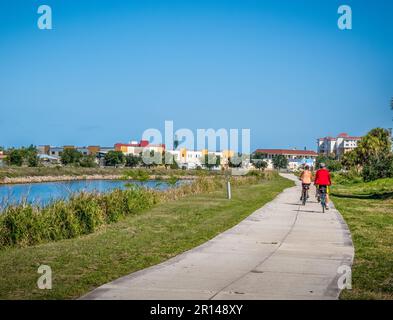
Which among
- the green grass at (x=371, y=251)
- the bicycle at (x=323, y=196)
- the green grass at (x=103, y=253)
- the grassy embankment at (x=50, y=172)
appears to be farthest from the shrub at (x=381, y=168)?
the grassy embankment at (x=50, y=172)

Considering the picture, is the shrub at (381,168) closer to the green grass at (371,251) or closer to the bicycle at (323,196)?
the green grass at (371,251)

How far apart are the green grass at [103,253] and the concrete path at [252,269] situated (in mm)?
427

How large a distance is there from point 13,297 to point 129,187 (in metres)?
15.3

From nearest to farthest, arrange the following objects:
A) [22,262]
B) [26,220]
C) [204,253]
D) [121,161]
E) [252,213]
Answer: [22,262] → [204,253] → [26,220] → [252,213] → [121,161]

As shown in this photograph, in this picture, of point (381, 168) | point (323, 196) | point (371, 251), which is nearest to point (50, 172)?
point (381, 168)

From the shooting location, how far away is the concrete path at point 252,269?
6801 mm

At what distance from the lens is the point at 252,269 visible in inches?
331

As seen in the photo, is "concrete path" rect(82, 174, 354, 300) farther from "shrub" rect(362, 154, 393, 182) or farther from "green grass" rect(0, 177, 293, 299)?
"shrub" rect(362, 154, 393, 182)

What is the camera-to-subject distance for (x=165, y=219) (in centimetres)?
1588

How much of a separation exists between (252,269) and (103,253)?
3047 millimetres

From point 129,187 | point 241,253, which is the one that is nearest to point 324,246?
point 241,253

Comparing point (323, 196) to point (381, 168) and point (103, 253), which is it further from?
point (381, 168)

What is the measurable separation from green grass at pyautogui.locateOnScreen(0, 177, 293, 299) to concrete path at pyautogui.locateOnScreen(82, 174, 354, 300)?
16.8 inches
